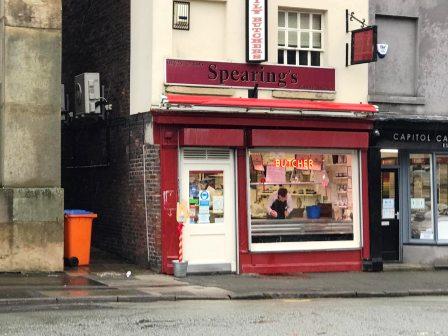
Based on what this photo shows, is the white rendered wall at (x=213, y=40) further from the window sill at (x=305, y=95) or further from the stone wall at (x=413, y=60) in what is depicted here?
the stone wall at (x=413, y=60)

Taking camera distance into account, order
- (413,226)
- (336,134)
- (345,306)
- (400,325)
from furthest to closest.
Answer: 1. (413,226)
2. (336,134)
3. (345,306)
4. (400,325)

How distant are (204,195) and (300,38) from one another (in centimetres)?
418

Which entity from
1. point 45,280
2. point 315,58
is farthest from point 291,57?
point 45,280

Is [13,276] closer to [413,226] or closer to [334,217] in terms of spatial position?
[334,217]

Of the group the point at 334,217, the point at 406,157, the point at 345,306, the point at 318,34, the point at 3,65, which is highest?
the point at 318,34

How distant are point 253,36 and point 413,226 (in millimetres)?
6165

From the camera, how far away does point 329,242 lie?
57.7 feet

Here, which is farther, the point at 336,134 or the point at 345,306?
the point at 336,134

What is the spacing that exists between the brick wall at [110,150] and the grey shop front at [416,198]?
553 centimetres

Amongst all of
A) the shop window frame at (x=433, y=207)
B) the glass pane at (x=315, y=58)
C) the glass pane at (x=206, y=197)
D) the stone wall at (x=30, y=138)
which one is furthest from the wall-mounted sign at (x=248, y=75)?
the shop window frame at (x=433, y=207)

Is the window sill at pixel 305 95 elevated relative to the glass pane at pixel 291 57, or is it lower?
lower

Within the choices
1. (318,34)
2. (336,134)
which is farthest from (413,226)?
(318,34)

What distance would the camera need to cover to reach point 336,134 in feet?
56.9

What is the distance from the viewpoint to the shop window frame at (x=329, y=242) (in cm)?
1681
